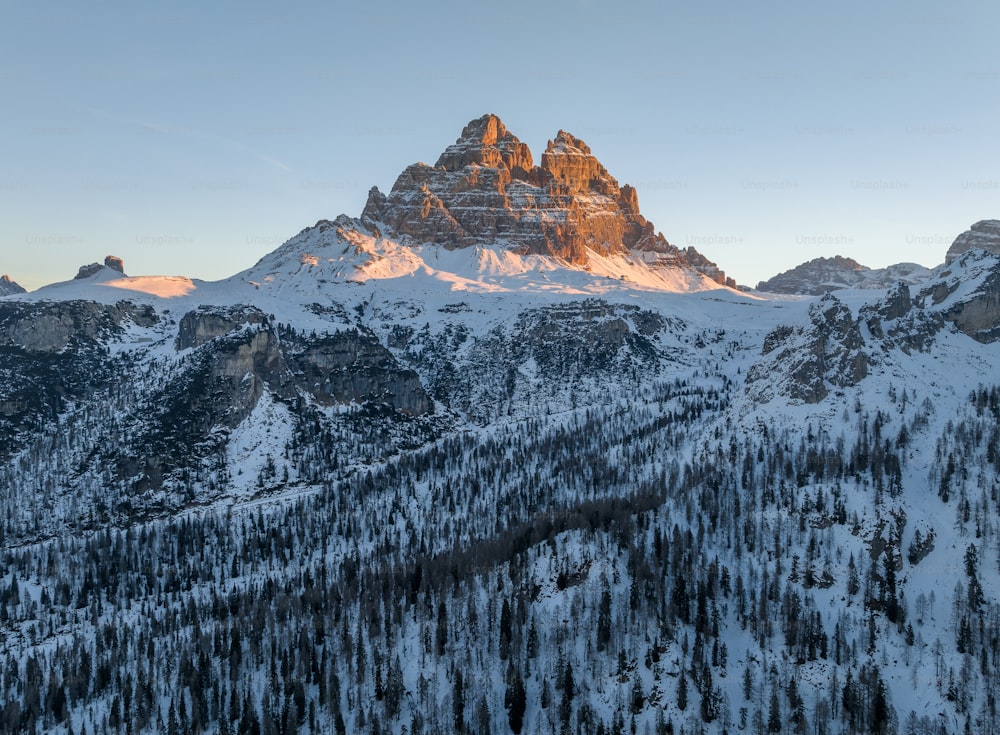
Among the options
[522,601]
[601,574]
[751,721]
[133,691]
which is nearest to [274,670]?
[133,691]

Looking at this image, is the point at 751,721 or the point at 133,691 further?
the point at 133,691

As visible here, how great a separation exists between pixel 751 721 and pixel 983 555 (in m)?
61.6

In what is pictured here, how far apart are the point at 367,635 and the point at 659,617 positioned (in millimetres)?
56979

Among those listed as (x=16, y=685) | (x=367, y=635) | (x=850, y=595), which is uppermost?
(x=850, y=595)

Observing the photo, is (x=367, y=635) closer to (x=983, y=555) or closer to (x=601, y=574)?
(x=601, y=574)

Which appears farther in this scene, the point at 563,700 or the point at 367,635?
the point at 367,635

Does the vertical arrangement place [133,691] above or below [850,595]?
below

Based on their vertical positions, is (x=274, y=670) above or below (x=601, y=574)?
below

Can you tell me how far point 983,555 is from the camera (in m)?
182

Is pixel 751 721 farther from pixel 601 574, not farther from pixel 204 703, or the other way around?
pixel 204 703

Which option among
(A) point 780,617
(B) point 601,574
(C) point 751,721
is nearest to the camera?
(C) point 751,721

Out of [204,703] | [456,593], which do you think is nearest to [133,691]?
[204,703]

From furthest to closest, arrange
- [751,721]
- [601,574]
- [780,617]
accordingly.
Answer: [601,574] < [780,617] < [751,721]

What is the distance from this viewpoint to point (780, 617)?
173500 millimetres
